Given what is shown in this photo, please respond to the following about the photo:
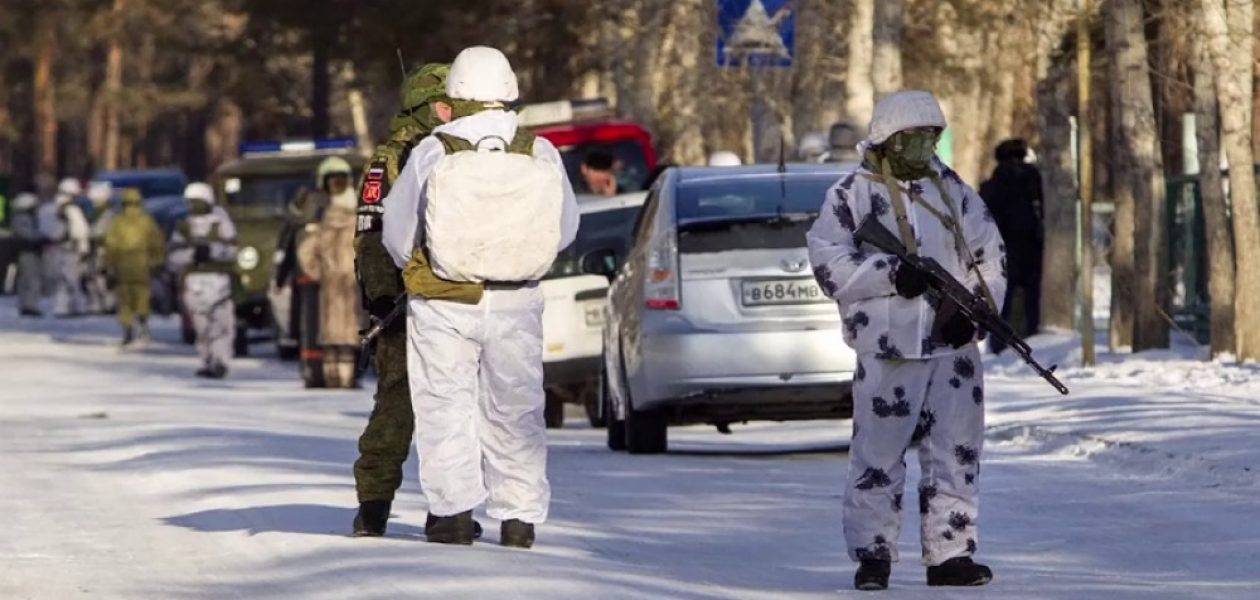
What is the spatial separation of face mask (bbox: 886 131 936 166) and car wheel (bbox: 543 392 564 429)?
1082 cm

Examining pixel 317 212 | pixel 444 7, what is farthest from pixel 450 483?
pixel 444 7

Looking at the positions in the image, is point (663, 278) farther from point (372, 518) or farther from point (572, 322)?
point (372, 518)

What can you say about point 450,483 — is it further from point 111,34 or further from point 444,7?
point 111,34

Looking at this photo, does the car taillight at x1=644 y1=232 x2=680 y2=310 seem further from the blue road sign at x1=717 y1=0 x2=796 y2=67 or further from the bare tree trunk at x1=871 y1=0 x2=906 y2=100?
the bare tree trunk at x1=871 y1=0 x2=906 y2=100

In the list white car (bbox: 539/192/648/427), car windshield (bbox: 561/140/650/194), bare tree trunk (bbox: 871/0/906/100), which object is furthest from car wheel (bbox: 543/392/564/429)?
car windshield (bbox: 561/140/650/194)

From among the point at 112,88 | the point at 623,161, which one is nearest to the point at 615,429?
the point at 623,161

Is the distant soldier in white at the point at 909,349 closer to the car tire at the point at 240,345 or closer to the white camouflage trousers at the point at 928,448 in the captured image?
the white camouflage trousers at the point at 928,448

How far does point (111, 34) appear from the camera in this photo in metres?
86.8

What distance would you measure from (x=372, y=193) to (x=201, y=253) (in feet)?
62.9

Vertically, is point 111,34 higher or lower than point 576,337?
higher

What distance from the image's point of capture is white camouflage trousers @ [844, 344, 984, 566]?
32.9ft

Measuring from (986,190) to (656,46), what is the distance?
54.8 ft

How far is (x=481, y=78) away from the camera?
10828 mm

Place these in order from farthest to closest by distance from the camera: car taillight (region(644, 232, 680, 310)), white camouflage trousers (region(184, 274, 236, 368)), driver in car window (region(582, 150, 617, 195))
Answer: white camouflage trousers (region(184, 274, 236, 368))
driver in car window (region(582, 150, 617, 195))
car taillight (region(644, 232, 680, 310))
